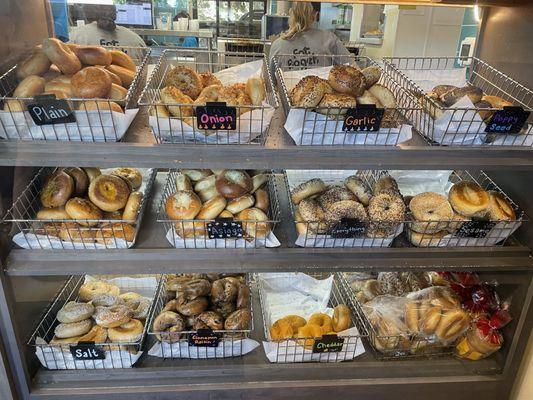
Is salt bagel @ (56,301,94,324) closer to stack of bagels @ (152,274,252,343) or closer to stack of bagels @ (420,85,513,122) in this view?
stack of bagels @ (152,274,252,343)

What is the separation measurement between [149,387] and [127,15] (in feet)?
5.56

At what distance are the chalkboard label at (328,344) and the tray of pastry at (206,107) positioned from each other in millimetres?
926

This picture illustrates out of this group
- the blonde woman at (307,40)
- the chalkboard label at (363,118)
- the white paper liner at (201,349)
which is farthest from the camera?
the blonde woman at (307,40)

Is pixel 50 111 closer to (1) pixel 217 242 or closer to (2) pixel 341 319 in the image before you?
(1) pixel 217 242

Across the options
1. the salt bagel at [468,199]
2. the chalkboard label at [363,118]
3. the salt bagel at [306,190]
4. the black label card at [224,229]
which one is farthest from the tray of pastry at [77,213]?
the salt bagel at [468,199]

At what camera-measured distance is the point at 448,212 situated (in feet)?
6.12

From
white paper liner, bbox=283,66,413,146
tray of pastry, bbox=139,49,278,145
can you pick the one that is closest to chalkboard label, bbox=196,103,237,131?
tray of pastry, bbox=139,49,278,145

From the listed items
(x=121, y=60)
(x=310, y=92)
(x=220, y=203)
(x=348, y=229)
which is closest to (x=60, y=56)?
(x=121, y=60)

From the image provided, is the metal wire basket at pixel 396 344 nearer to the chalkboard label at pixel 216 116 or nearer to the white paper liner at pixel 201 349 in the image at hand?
the white paper liner at pixel 201 349

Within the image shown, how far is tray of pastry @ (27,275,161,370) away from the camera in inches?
76.3

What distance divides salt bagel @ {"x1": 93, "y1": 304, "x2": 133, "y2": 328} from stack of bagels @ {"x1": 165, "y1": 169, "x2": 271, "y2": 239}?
531mm

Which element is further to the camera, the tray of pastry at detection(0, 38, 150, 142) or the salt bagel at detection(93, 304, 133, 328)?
the salt bagel at detection(93, 304, 133, 328)

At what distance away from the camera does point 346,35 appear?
3084mm

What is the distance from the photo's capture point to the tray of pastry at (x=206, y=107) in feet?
4.93
